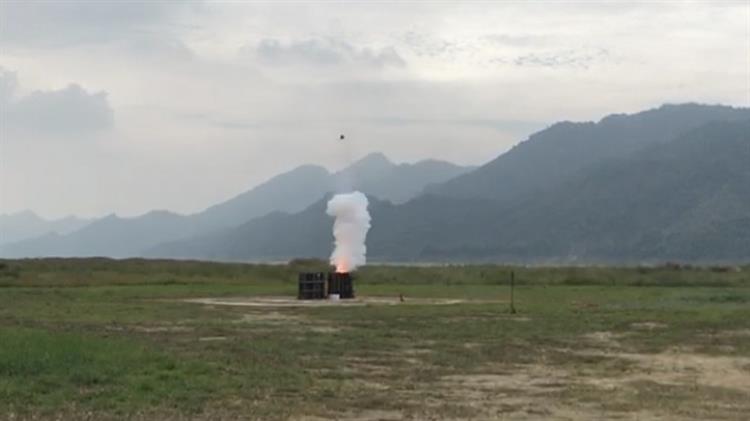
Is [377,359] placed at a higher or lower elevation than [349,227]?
lower

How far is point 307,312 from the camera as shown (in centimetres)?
5147

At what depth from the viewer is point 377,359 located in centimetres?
3044

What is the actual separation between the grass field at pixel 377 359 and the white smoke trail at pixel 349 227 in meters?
11.3

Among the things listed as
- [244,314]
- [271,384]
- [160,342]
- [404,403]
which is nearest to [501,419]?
[404,403]

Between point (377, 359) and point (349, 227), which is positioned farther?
point (349, 227)

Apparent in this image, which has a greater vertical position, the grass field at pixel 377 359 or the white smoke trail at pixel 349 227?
the white smoke trail at pixel 349 227

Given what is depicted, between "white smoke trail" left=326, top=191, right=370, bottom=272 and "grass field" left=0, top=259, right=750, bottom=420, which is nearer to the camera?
"grass field" left=0, top=259, right=750, bottom=420

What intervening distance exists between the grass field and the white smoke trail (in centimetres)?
1127

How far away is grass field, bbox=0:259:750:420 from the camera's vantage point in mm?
21766

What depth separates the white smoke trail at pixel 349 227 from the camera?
234 ft

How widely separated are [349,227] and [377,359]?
136 ft

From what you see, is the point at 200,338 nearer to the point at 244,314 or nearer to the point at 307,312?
the point at 244,314

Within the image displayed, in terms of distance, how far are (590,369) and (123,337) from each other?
14.6m

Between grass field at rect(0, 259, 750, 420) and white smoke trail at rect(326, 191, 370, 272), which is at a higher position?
white smoke trail at rect(326, 191, 370, 272)
